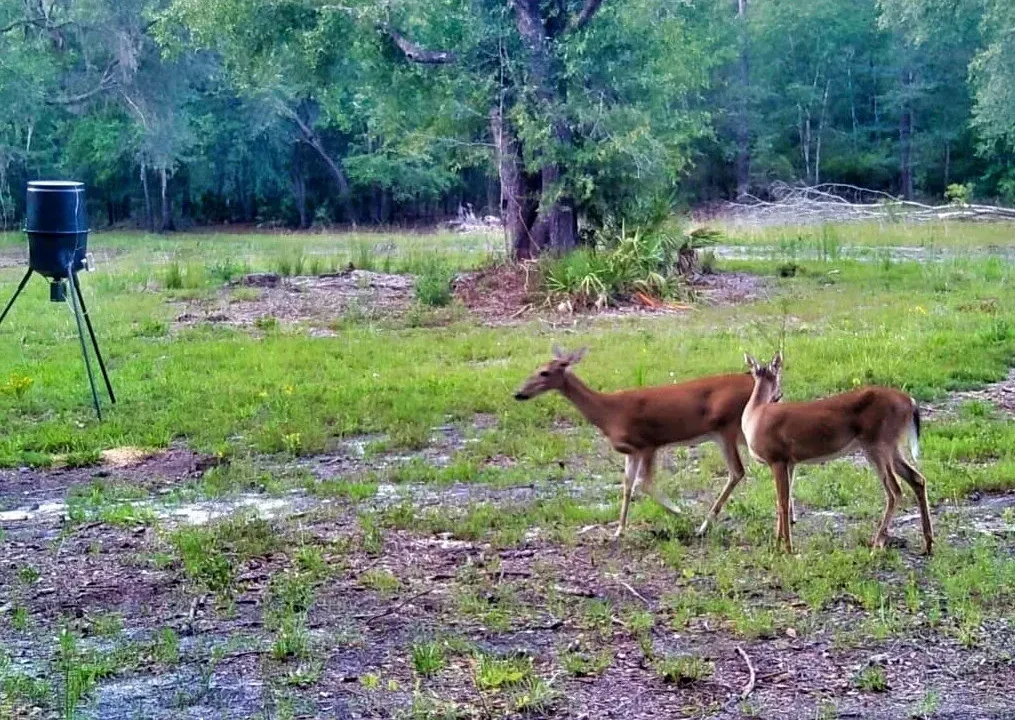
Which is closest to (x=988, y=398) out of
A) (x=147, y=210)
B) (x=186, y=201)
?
(x=147, y=210)

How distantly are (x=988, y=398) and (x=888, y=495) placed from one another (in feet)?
13.4

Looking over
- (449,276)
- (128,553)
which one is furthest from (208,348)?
(128,553)

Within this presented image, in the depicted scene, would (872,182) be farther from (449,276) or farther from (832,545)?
(832,545)

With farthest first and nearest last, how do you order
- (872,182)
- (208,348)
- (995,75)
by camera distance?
(872,182)
(995,75)
(208,348)

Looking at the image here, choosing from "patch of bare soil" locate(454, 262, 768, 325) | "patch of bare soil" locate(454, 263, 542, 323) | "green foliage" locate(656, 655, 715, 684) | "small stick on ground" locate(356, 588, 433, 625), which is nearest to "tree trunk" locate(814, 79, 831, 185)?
"patch of bare soil" locate(454, 262, 768, 325)

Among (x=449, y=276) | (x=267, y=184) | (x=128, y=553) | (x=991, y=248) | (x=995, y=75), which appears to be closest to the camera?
(x=128, y=553)

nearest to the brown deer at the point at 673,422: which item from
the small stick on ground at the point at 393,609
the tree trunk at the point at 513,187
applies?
the small stick on ground at the point at 393,609

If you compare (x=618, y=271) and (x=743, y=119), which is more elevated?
(x=743, y=119)

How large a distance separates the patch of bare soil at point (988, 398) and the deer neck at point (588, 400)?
11.2 ft

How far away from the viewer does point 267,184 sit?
4238 centimetres

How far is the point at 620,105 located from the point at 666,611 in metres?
13.4

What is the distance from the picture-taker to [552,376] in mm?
7848

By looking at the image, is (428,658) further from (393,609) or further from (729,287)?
(729,287)

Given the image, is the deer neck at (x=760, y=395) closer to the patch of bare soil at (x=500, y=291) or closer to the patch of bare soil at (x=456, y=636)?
the patch of bare soil at (x=456, y=636)
